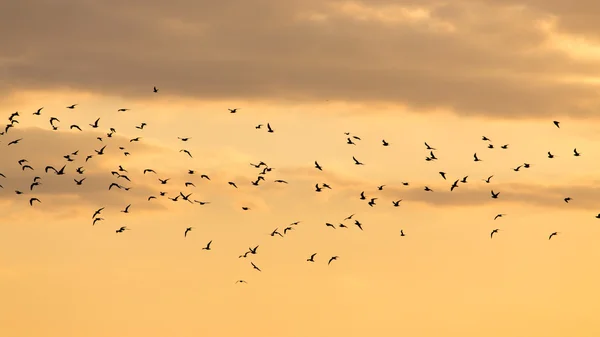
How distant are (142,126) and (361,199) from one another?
90.0 ft

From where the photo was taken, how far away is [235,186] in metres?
165

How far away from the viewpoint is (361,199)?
167 meters

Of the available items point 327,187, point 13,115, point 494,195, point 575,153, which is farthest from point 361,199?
point 13,115

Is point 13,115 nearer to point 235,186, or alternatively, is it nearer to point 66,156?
point 66,156

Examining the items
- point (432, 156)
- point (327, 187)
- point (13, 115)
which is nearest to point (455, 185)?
point (432, 156)

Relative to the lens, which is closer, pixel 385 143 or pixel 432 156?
pixel 385 143

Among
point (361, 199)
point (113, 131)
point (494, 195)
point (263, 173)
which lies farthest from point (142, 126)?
A: point (494, 195)

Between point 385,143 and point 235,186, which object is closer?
point 385,143

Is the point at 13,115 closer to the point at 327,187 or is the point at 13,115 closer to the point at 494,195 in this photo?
the point at 327,187

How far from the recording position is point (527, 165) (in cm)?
16100

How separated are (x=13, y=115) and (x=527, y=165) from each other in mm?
60836

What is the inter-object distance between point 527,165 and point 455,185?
8999mm

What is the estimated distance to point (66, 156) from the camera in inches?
6294

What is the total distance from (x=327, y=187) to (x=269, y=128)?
40.0 feet
